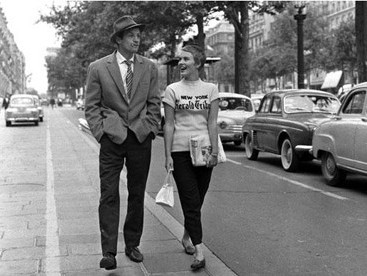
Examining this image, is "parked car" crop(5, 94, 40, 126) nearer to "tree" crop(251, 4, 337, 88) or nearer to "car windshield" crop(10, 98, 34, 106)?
"car windshield" crop(10, 98, 34, 106)

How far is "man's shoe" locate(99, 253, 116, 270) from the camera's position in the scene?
14.3ft

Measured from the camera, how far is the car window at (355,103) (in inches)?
341

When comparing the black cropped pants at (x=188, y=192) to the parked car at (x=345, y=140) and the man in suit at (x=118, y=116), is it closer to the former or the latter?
the man in suit at (x=118, y=116)

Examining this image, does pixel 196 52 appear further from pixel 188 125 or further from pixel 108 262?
pixel 108 262

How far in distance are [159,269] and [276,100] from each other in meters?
8.10

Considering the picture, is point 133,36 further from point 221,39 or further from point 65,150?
point 221,39

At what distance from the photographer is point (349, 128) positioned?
852 centimetres

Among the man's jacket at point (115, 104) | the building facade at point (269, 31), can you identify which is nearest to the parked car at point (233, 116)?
the building facade at point (269, 31)

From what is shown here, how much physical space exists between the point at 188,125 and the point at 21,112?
26.8 m

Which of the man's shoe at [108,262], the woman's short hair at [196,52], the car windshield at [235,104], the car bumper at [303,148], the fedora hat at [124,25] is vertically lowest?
the man's shoe at [108,262]

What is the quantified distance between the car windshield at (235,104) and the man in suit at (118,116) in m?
12.4

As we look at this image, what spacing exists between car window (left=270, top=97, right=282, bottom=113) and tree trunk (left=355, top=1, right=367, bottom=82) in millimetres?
4346

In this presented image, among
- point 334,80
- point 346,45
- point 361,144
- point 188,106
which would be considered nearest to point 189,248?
point 188,106

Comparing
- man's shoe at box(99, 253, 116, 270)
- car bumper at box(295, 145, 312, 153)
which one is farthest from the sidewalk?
car bumper at box(295, 145, 312, 153)
